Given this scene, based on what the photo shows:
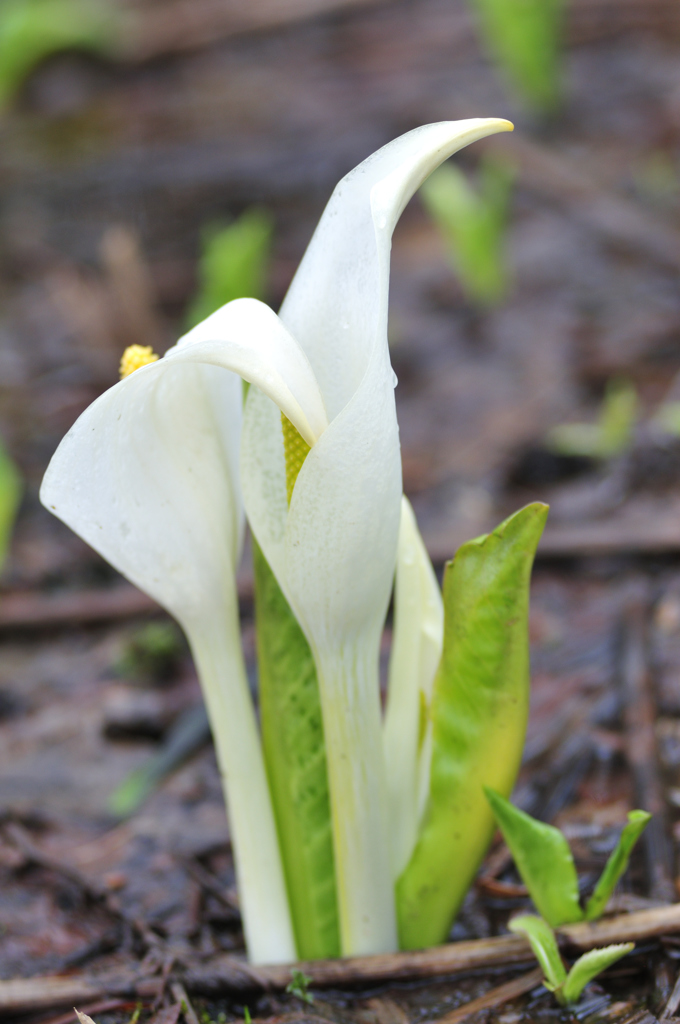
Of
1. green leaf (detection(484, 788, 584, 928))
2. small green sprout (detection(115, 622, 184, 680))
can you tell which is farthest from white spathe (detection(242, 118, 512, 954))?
small green sprout (detection(115, 622, 184, 680))

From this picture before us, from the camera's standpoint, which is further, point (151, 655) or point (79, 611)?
point (79, 611)

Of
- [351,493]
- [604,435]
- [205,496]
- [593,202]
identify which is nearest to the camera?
[351,493]

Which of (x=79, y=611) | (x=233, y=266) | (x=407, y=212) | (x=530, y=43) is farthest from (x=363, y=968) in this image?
(x=530, y=43)

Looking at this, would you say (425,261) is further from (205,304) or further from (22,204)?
(22,204)

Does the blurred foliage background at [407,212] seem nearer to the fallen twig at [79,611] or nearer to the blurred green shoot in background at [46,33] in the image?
the blurred green shoot in background at [46,33]

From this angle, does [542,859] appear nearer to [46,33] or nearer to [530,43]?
[530,43]

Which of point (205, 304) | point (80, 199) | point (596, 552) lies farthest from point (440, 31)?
point (596, 552)

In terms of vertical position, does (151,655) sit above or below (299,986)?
below
